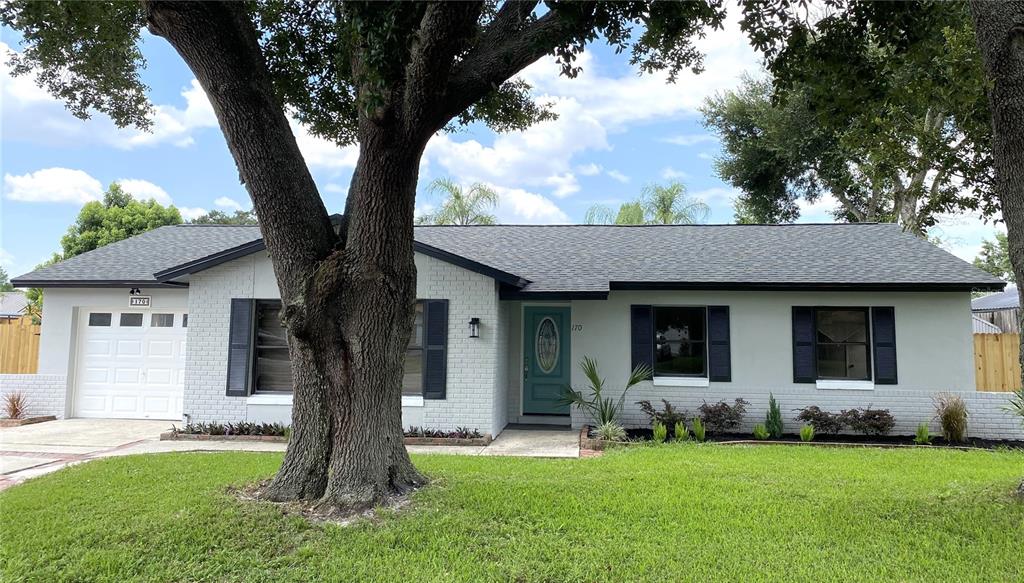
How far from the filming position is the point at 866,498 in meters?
5.55

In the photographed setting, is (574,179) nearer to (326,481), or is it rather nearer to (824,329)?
(824,329)

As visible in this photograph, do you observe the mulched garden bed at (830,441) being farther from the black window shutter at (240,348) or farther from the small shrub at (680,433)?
the black window shutter at (240,348)

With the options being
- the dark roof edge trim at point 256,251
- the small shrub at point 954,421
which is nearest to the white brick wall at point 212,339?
the dark roof edge trim at point 256,251

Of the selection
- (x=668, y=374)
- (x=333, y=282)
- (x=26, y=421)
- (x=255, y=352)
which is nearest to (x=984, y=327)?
(x=668, y=374)

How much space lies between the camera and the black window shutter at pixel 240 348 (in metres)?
9.82

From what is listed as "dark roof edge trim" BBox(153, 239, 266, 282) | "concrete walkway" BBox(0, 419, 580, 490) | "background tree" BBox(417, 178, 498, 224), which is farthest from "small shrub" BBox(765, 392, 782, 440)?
"background tree" BBox(417, 178, 498, 224)

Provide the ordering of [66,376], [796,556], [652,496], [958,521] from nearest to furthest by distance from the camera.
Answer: [796,556] → [958,521] → [652,496] → [66,376]

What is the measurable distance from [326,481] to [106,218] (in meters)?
21.5

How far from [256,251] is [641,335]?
7061 millimetres

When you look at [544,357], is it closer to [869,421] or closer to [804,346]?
[804,346]

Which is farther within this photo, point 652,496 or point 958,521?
point 652,496

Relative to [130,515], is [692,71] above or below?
above

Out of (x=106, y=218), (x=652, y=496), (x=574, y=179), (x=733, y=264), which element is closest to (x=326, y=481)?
(x=652, y=496)

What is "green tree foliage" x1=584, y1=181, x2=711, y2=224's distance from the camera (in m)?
30.1
